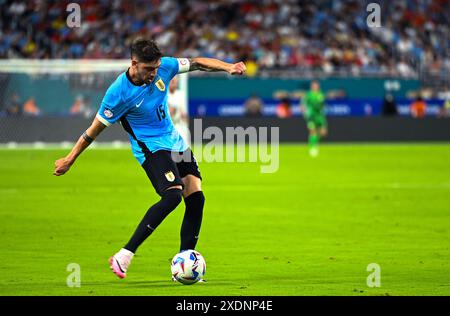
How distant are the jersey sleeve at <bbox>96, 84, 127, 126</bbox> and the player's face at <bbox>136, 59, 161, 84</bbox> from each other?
0.98ft

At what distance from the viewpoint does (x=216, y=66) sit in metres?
10.2

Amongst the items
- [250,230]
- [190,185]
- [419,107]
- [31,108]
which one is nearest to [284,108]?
[419,107]

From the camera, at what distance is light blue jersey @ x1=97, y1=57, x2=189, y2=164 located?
9.91 m

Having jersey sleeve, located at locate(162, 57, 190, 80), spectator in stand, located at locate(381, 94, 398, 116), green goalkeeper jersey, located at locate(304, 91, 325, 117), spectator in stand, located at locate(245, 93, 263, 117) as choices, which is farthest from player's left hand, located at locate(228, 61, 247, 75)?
spectator in stand, located at locate(381, 94, 398, 116)

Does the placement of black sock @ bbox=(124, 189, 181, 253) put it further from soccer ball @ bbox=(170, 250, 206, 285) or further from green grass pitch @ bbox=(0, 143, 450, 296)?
green grass pitch @ bbox=(0, 143, 450, 296)

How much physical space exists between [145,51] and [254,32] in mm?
35417

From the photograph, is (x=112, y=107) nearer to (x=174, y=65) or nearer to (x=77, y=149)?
(x=77, y=149)

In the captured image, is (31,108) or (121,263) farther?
(31,108)

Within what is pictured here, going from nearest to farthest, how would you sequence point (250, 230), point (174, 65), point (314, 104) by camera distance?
point (174, 65) → point (250, 230) → point (314, 104)

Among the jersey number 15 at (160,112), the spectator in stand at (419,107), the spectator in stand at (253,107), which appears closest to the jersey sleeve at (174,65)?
the jersey number 15 at (160,112)

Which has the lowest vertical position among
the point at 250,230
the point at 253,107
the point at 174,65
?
the point at 250,230

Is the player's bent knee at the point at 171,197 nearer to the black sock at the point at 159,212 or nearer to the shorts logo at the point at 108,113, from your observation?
the black sock at the point at 159,212

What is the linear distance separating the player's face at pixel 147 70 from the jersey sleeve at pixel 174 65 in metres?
0.47

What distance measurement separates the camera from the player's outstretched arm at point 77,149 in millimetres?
9883
